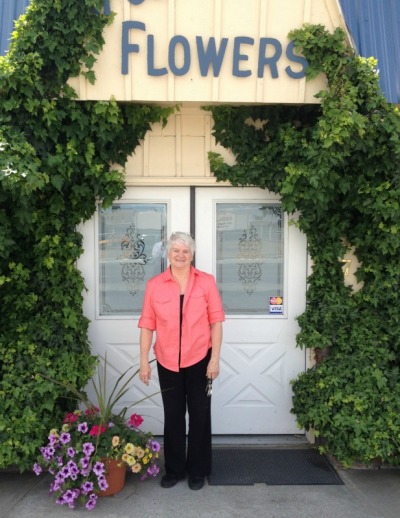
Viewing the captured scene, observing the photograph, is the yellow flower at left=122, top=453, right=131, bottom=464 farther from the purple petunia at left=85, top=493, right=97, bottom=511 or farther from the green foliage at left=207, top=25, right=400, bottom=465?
the green foliage at left=207, top=25, right=400, bottom=465

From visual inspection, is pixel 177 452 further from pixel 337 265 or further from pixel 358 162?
pixel 358 162

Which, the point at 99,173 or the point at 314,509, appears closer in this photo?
the point at 314,509

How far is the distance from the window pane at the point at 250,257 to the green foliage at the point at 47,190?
102 centimetres

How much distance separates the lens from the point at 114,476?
3.96 m

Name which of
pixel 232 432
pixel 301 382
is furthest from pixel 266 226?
pixel 232 432

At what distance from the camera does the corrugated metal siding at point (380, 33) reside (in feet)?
14.0

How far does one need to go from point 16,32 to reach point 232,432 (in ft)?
11.7

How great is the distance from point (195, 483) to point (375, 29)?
3.62 metres

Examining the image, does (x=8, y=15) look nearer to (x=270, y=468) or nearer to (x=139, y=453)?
(x=139, y=453)

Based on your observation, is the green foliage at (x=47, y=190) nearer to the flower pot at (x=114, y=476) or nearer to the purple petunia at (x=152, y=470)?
the flower pot at (x=114, y=476)

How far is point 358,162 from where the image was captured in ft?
14.4

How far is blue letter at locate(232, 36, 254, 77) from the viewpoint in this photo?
404cm

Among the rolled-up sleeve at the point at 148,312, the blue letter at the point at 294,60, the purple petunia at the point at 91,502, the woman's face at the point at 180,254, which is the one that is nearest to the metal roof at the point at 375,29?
the blue letter at the point at 294,60

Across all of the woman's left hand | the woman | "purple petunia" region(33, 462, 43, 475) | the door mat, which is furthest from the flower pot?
the woman's left hand
